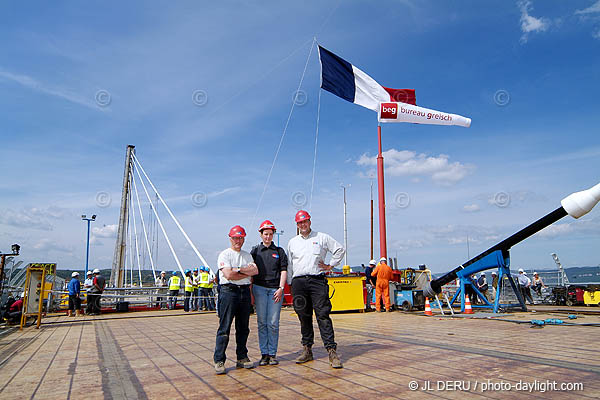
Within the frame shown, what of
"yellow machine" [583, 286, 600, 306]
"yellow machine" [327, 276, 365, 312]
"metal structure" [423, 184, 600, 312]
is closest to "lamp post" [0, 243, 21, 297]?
"yellow machine" [327, 276, 365, 312]

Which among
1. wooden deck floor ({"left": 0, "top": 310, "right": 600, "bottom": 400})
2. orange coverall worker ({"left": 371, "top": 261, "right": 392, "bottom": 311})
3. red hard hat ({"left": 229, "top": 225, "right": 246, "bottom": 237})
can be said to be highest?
red hard hat ({"left": 229, "top": 225, "right": 246, "bottom": 237})

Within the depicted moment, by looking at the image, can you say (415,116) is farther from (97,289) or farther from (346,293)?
(97,289)

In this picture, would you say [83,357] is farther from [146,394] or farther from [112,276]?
[112,276]

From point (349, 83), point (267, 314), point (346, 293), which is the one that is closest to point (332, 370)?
point (267, 314)

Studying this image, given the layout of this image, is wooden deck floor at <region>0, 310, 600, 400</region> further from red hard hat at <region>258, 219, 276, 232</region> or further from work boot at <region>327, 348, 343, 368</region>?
red hard hat at <region>258, 219, 276, 232</region>

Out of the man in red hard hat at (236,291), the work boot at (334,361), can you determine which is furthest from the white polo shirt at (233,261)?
the work boot at (334,361)

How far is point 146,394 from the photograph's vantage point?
3898 millimetres

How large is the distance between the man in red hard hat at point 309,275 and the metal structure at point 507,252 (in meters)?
5.31

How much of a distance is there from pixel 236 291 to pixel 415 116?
12.8 meters

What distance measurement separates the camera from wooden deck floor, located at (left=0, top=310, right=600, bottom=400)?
385 centimetres

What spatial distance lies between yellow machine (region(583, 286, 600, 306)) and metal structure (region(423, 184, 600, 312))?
17.9 feet

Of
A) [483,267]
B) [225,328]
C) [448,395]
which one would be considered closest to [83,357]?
[225,328]

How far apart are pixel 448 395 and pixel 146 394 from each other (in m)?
2.79

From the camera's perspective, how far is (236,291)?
5086 millimetres
